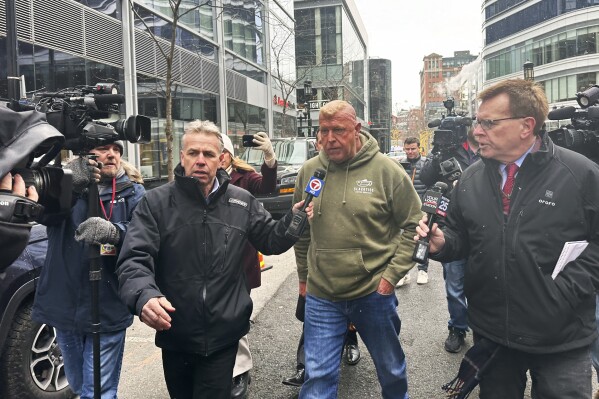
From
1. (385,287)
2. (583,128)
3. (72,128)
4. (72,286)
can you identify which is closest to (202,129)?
(72,128)

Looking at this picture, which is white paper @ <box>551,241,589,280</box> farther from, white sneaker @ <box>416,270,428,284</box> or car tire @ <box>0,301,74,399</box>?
white sneaker @ <box>416,270,428,284</box>

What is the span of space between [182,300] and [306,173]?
1.30m

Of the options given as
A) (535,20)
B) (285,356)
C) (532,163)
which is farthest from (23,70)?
(535,20)

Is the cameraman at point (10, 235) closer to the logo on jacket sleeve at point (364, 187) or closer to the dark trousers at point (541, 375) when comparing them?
the logo on jacket sleeve at point (364, 187)

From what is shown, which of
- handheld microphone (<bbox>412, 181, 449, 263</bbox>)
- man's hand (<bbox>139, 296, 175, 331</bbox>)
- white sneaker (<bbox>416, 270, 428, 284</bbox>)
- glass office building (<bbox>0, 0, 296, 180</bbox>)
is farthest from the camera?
glass office building (<bbox>0, 0, 296, 180</bbox>)

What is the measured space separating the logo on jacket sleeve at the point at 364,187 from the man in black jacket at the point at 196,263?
0.46 metres

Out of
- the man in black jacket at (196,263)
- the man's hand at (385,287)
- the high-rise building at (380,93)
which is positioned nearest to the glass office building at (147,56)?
the man in black jacket at (196,263)

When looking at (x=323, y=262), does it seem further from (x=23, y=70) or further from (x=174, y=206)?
(x=23, y=70)

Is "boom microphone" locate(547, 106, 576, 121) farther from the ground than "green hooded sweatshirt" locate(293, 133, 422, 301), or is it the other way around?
"boom microphone" locate(547, 106, 576, 121)

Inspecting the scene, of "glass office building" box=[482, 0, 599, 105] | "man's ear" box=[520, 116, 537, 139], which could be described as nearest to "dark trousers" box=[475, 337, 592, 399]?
"man's ear" box=[520, 116, 537, 139]

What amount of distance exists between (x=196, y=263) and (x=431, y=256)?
124 cm

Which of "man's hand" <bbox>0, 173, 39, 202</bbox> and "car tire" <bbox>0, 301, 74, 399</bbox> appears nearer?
"man's hand" <bbox>0, 173, 39, 202</bbox>

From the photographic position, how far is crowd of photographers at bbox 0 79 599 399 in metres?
2.38

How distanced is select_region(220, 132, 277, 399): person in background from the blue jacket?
0.94 m
